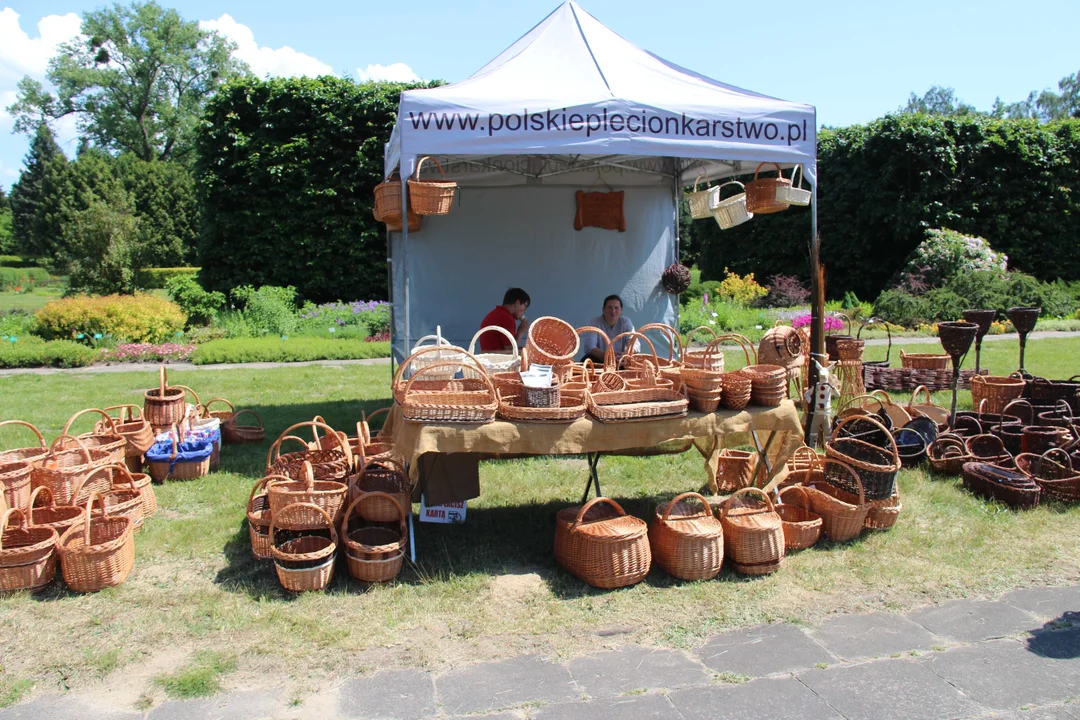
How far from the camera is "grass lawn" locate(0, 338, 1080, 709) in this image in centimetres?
332

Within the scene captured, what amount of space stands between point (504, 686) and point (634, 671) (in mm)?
548

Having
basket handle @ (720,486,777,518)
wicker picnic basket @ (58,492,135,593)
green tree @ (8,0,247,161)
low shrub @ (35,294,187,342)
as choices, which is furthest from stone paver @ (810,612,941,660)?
green tree @ (8,0,247,161)

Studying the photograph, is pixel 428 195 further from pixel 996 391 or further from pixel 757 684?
pixel 996 391

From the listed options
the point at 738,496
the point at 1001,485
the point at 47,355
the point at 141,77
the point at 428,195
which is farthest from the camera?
the point at 141,77

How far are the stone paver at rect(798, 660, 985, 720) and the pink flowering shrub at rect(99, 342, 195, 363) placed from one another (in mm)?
11314

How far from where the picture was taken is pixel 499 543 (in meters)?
4.62

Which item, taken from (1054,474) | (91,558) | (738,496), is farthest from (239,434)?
(1054,474)

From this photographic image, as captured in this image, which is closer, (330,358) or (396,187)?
(396,187)

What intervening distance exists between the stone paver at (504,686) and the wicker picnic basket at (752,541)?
1329 millimetres

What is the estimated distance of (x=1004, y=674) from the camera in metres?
3.25

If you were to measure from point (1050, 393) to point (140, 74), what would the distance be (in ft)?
142

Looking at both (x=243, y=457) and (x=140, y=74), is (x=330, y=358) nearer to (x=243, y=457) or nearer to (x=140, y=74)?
(x=243, y=457)

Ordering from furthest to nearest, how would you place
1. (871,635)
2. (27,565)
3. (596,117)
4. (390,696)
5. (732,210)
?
(732,210) → (596,117) → (27,565) → (871,635) → (390,696)

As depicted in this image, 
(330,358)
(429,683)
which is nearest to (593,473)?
(429,683)
